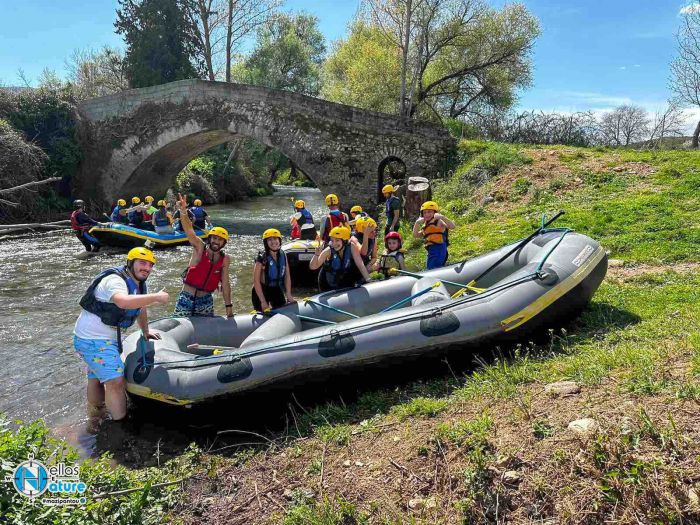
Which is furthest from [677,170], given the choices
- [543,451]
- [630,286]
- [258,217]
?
[258,217]

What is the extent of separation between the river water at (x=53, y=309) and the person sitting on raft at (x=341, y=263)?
2.10m

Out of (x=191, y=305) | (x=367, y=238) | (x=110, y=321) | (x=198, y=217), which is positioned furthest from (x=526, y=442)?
(x=198, y=217)

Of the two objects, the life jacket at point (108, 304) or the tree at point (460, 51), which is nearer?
the life jacket at point (108, 304)

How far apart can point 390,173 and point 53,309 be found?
1104cm

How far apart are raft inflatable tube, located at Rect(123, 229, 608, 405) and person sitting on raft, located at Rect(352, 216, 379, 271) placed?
1.79 metres

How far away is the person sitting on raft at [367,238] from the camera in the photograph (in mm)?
6891

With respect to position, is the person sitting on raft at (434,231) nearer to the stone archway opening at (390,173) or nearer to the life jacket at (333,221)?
the life jacket at (333,221)

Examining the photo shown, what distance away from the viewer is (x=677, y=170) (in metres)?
10.1

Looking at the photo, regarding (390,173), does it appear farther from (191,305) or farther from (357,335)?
(357,335)

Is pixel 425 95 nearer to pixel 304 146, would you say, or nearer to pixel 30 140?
pixel 304 146

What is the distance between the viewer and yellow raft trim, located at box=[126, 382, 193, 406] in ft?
13.5

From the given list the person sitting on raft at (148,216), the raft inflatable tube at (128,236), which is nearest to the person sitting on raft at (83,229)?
the raft inflatable tube at (128,236)

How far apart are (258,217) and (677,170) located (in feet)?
49.8

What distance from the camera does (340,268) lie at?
20.2 ft
